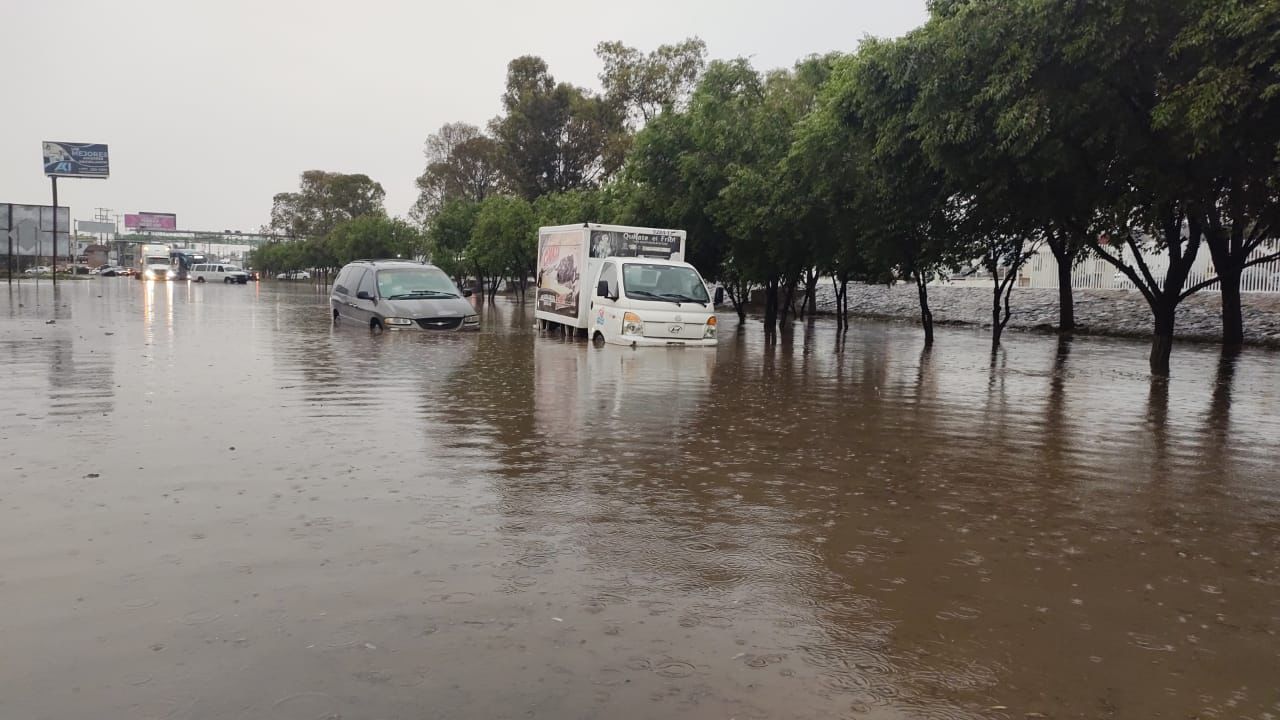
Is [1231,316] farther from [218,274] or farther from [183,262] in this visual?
[183,262]

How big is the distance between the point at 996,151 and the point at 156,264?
3499 inches

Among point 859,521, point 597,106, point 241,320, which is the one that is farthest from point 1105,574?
point 597,106

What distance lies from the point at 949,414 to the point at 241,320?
21538 mm

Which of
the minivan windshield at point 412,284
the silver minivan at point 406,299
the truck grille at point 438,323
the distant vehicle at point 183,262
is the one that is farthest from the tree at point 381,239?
the truck grille at point 438,323

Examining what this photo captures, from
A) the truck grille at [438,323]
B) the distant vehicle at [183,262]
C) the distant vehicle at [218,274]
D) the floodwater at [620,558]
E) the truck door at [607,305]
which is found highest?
the distant vehicle at [183,262]

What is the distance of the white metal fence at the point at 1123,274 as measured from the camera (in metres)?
33.4

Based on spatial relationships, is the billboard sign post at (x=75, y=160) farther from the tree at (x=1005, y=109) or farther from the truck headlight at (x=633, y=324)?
the tree at (x=1005, y=109)

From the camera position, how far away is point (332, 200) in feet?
349

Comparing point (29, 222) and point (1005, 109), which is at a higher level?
point (29, 222)

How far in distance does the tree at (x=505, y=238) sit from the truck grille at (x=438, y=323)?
29.5m

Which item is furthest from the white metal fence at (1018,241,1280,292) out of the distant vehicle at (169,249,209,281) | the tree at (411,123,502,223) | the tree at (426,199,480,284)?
the distant vehicle at (169,249,209,281)

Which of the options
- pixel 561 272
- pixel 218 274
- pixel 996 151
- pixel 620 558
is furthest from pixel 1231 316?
pixel 218 274

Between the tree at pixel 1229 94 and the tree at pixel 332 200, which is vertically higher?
the tree at pixel 332 200

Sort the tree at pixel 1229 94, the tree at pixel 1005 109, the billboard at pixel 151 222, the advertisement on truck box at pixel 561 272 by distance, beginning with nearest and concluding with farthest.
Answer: the tree at pixel 1229 94 → the tree at pixel 1005 109 → the advertisement on truck box at pixel 561 272 → the billboard at pixel 151 222
